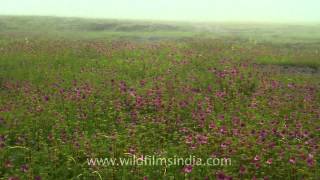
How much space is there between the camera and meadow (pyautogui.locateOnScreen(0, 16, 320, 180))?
28.3 feet

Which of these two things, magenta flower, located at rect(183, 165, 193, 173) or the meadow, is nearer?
magenta flower, located at rect(183, 165, 193, 173)

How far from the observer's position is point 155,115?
11898 mm

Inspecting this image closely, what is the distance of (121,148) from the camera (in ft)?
30.8

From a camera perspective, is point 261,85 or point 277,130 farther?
point 261,85

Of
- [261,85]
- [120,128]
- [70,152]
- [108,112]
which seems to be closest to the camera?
[70,152]

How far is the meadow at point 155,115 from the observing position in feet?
28.3

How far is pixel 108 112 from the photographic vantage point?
12.1m

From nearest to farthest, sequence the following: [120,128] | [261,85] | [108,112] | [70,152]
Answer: [70,152]
[120,128]
[108,112]
[261,85]

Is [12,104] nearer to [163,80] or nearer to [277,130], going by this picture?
[163,80]

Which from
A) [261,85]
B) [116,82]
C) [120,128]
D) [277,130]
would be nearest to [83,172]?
[120,128]

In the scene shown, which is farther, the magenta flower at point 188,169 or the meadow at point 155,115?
the meadow at point 155,115

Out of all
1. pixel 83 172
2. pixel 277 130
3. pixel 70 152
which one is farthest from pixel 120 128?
pixel 277 130

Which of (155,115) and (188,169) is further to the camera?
(155,115)

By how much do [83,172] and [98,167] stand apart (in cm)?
30
